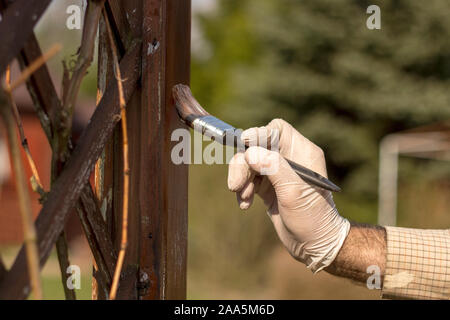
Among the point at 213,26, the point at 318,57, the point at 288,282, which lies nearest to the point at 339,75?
the point at 318,57

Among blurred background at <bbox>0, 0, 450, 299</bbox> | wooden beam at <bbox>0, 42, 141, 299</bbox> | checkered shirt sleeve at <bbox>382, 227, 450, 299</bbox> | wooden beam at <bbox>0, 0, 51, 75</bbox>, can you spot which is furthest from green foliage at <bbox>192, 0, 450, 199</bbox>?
wooden beam at <bbox>0, 0, 51, 75</bbox>

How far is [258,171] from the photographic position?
5.45 ft

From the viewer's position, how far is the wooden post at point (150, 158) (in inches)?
58.9

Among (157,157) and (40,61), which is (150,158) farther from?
(40,61)

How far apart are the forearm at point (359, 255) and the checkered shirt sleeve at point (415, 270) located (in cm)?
3

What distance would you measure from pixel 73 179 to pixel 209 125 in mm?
421

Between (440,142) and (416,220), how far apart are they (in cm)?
415

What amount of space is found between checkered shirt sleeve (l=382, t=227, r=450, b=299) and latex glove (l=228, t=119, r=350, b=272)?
0.21 meters

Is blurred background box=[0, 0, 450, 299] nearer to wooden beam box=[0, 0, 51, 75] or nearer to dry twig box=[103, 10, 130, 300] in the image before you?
dry twig box=[103, 10, 130, 300]

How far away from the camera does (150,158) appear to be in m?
1.50

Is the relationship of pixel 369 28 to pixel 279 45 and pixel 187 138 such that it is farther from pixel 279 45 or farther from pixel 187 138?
pixel 187 138

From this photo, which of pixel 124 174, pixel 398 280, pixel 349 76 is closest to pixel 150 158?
pixel 124 174

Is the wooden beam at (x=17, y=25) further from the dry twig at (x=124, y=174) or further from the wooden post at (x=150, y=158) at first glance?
the wooden post at (x=150, y=158)

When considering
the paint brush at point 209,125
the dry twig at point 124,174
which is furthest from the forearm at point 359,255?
the dry twig at point 124,174
